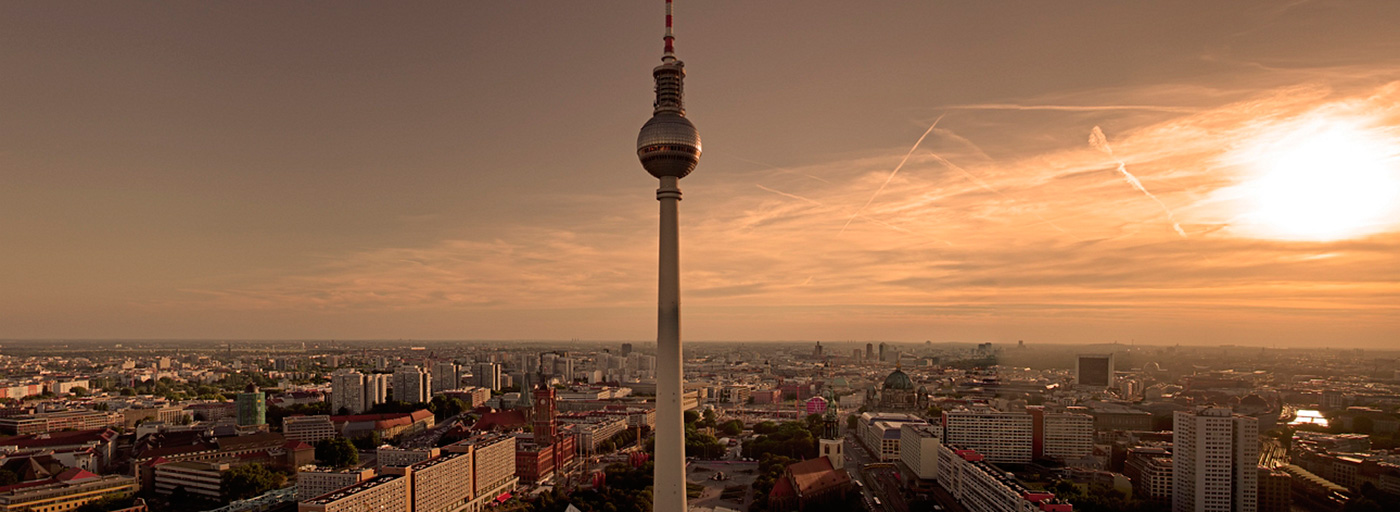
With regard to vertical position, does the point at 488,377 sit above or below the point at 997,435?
below

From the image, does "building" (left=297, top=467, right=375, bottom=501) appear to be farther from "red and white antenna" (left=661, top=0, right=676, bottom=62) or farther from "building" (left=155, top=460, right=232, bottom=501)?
"red and white antenna" (left=661, top=0, right=676, bottom=62)

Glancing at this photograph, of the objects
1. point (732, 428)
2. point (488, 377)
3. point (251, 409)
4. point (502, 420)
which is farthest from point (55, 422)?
point (732, 428)

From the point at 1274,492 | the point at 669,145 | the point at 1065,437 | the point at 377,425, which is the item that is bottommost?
the point at 377,425

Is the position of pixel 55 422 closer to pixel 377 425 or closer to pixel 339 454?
pixel 377 425

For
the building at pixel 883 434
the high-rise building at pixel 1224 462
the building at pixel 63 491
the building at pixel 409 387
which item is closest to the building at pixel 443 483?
the building at pixel 63 491

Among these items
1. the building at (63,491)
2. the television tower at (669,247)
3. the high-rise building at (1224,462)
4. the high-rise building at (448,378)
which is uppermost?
the television tower at (669,247)

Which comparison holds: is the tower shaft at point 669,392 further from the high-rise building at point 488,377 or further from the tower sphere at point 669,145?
the high-rise building at point 488,377
